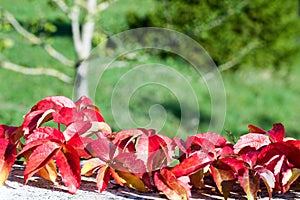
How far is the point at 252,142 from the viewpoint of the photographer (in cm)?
156

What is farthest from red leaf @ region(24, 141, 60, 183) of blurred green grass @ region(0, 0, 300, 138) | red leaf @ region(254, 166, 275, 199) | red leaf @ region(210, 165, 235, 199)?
blurred green grass @ region(0, 0, 300, 138)

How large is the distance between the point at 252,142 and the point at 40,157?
0.56 m

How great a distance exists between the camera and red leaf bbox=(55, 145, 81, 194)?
54.3 inches

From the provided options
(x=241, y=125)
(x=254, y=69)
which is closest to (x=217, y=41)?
(x=254, y=69)

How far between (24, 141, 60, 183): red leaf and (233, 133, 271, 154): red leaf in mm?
475

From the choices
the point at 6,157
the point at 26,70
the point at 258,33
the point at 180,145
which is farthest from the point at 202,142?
the point at 258,33

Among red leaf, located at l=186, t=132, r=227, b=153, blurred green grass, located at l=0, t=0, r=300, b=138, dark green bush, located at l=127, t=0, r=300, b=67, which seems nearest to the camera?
red leaf, located at l=186, t=132, r=227, b=153

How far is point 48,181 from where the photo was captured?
4.93 ft

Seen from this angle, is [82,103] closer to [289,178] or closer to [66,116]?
[66,116]

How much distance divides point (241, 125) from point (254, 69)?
2.72 m

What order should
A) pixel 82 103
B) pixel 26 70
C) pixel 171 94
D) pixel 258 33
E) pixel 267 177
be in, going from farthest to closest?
pixel 258 33 → pixel 171 94 → pixel 26 70 → pixel 82 103 → pixel 267 177

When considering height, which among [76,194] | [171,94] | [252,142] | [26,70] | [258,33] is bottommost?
[76,194]

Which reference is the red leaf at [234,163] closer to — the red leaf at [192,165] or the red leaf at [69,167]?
the red leaf at [192,165]

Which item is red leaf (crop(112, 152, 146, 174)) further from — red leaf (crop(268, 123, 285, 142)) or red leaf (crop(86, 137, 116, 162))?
red leaf (crop(268, 123, 285, 142))
